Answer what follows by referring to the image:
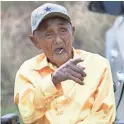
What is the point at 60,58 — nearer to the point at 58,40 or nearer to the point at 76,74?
the point at 58,40

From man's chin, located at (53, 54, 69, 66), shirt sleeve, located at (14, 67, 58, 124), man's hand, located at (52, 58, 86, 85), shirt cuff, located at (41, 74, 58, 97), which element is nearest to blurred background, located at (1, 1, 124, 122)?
shirt sleeve, located at (14, 67, 58, 124)

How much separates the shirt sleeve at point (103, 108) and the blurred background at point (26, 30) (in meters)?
7.35

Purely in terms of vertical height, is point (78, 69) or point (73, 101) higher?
point (78, 69)

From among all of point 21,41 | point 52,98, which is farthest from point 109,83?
point 21,41

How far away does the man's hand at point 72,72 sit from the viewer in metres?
3.57

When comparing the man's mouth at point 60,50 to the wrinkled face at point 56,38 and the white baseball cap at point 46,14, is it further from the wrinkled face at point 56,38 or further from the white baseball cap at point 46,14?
the white baseball cap at point 46,14

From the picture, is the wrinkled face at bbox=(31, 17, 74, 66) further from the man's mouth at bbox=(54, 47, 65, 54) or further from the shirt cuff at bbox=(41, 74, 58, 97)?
the shirt cuff at bbox=(41, 74, 58, 97)

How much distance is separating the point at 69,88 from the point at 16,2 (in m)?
8.43

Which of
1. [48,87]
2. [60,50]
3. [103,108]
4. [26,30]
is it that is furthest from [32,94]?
[26,30]

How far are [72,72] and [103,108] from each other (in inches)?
17.4

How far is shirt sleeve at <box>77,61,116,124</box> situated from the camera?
3.91 meters

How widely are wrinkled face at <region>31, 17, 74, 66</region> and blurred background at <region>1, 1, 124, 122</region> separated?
723 cm

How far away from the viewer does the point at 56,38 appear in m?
3.94

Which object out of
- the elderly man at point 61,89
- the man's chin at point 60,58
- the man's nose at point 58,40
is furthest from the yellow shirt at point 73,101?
the man's nose at point 58,40
